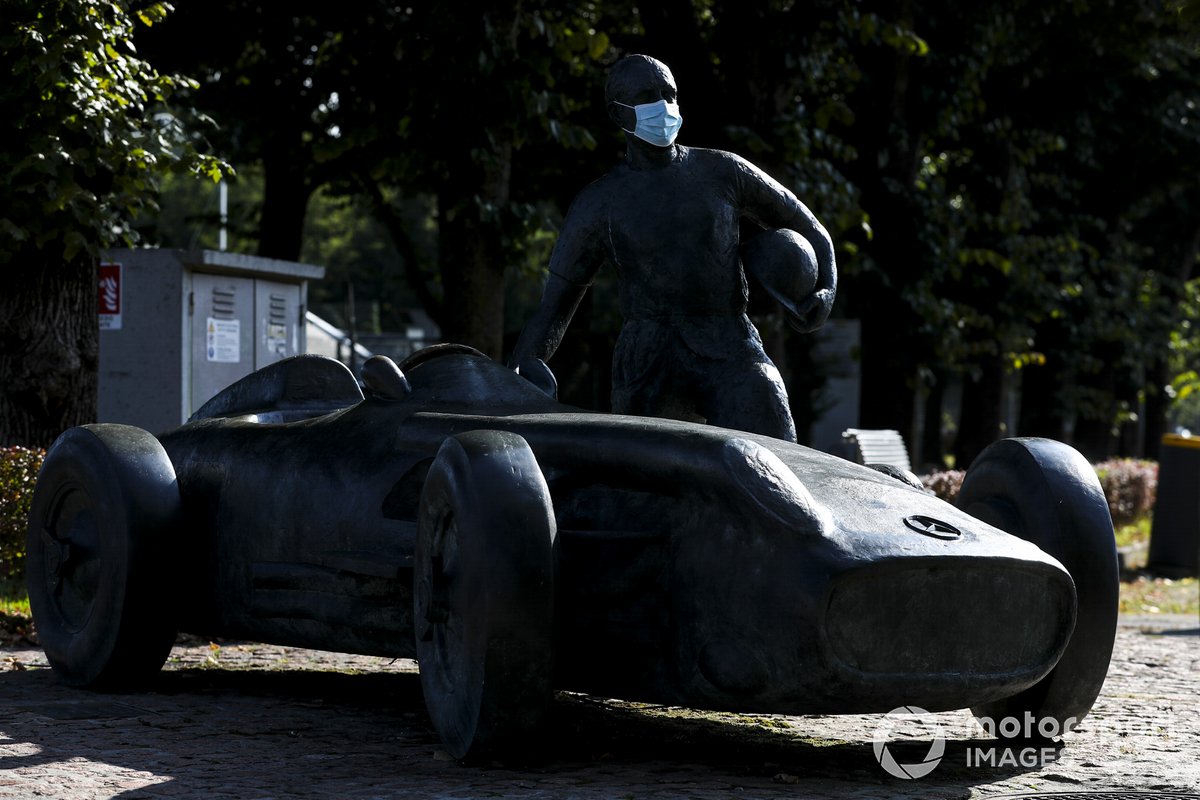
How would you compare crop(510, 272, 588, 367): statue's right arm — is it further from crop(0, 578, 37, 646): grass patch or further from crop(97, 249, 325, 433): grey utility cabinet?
crop(97, 249, 325, 433): grey utility cabinet

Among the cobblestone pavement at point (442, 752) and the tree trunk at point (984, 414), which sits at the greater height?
the tree trunk at point (984, 414)

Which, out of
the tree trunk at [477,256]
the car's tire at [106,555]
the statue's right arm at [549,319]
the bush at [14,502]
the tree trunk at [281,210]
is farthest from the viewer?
the tree trunk at [281,210]

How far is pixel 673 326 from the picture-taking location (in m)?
6.59

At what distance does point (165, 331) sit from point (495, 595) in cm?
809

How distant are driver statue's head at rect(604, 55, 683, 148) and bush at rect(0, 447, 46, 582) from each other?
175 inches

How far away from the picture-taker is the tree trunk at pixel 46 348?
10258 mm

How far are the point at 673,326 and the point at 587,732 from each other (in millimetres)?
1597

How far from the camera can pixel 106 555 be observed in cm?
652

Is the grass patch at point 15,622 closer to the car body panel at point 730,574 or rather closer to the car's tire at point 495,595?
the car body panel at point 730,574

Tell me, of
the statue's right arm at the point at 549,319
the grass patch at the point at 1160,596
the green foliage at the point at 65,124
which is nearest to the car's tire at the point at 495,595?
the statue's right arm at the point at 549,319

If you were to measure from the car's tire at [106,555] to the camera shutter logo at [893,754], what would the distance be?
2687 millimetres

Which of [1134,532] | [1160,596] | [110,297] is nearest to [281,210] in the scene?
[110,297]

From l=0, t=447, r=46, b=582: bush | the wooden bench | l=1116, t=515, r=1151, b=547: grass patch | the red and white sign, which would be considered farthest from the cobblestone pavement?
l=1116, t=515, r=1151, b=547: grass patch

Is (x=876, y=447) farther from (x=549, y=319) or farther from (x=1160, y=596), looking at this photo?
(x=549, y=319)
